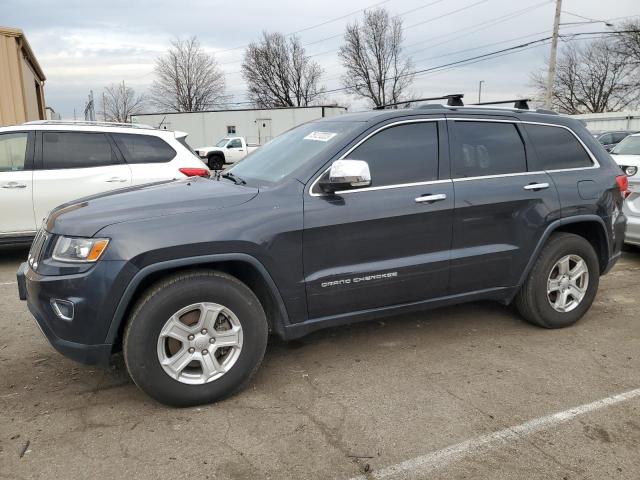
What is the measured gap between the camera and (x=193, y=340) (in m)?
3.13

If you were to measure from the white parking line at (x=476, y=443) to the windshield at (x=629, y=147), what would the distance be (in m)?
5.66

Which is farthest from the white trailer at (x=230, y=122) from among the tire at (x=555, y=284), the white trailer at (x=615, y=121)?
the tire at (x=555, y=284)

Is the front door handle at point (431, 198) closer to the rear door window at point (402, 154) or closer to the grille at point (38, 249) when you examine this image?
the rear door window at point (402, 154)

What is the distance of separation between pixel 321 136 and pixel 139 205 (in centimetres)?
140

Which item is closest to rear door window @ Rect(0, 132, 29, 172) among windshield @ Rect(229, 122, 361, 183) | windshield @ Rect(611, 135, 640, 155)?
windshield @ Rect(229, 122, 361, 183)

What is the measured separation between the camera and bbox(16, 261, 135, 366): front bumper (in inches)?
115

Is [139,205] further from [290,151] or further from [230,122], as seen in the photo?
[230,122]

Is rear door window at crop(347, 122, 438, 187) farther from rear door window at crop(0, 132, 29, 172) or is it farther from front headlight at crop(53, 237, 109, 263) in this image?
rear door window at crop(0, 132, 29, 172)

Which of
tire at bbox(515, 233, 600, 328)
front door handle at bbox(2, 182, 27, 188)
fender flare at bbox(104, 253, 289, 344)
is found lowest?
tire at bbox(515, 233, 600, 328)

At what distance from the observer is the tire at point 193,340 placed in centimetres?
299

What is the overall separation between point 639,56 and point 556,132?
2223 inches

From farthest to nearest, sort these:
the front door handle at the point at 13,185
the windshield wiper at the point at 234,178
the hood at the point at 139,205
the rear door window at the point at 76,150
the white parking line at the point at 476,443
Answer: the rear door window at the point at 76,150
the front door handle at the point at 13,185
the windshield wiper at the point at 234,178
the hood at the point at 139,205
the white parking line at the point at 476,443

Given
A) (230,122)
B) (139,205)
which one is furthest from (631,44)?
(139,205)

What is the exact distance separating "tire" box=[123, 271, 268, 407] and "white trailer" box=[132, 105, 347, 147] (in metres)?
32.1
